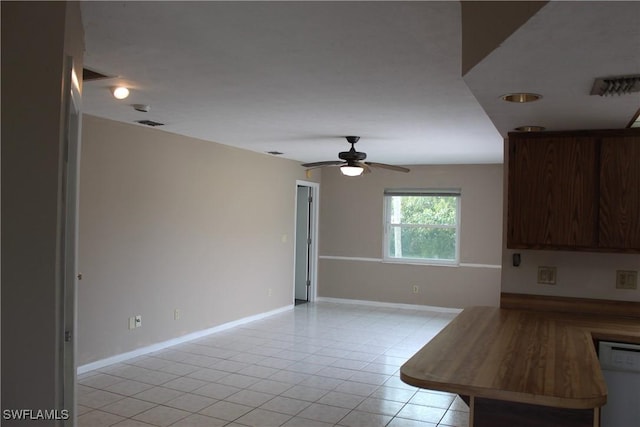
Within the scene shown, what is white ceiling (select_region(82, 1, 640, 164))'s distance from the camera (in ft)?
5.62

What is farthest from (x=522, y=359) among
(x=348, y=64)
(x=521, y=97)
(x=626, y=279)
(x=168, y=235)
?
(x=168, y=235)

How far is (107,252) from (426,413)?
314cm

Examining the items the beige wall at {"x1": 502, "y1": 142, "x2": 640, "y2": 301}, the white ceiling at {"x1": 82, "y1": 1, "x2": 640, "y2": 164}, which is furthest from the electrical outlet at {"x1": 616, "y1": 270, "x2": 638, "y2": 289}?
the white ceiling at {"x1": 82, "y1": 1, "x2": 640, "y2": 164}

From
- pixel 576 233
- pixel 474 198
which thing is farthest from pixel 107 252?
pixel 474 198

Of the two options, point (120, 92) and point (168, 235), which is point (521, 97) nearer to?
point (120, 92)

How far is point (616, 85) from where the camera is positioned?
210cm

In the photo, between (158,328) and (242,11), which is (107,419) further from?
(242,11)

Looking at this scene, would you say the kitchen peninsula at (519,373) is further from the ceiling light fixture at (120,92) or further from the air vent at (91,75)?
the ceiling light fixture at (120,92)

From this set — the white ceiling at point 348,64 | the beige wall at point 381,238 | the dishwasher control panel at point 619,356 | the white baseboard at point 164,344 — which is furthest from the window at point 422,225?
the dishwasher control panel at point 619,356

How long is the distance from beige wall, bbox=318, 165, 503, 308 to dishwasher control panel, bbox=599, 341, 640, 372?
503 cm

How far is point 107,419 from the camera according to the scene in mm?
3648

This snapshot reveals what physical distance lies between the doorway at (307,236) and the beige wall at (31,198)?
7093 mm

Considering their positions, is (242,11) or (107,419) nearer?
(242,11)

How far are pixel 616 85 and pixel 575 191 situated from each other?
4.44 ft
